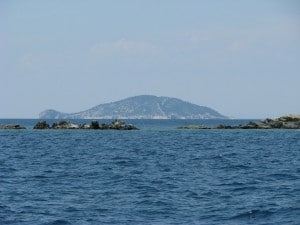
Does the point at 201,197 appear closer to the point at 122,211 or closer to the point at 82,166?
the point at 122,211

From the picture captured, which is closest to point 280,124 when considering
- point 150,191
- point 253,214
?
point 150,191

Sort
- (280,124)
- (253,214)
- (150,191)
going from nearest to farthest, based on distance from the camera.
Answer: (253,214) < (150,191) < (280,124)

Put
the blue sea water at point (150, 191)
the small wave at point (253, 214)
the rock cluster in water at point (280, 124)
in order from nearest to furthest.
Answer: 1. the small wave at point (253, 214)
2. the blue sea water at point (150, 191)
3. the rock cluster in water at point (280, 124)

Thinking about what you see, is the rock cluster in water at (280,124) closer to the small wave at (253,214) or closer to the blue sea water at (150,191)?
the blue sea water at (150,191)

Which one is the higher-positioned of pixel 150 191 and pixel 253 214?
pixel 150 191

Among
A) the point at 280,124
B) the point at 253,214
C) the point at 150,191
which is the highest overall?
the point at 280,124

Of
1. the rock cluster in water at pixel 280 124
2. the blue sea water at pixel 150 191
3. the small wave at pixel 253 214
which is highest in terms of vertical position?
the rock cluster in water at pixel 280 124

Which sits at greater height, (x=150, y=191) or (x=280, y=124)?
(x=280, y=124)

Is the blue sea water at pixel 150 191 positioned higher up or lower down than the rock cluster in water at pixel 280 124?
lower down

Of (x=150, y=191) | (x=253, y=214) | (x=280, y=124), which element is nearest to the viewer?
(x=253, y=214)

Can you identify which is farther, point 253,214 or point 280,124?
point 280,124

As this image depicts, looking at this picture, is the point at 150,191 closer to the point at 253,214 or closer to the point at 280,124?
the point at 253,214

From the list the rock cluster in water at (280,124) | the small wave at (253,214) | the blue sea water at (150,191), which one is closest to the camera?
the small wave at (253,214)

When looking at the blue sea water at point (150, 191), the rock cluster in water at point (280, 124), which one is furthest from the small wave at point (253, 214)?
the rock cluster in water at point (280, 124)
